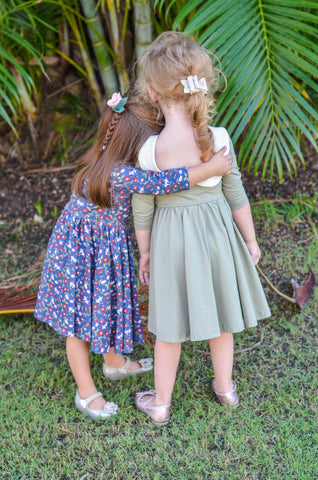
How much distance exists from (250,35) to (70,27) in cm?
163

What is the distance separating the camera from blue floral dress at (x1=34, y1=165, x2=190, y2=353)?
75.0 inches

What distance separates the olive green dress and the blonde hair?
3.1 inches

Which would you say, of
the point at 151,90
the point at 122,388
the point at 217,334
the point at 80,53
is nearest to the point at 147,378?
the point at 122,388

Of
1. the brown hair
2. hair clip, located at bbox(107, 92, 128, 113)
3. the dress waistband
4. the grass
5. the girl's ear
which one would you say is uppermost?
the girl's ear

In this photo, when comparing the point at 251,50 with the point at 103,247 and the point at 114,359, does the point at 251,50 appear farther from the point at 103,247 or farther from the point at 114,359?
the point at 114,359

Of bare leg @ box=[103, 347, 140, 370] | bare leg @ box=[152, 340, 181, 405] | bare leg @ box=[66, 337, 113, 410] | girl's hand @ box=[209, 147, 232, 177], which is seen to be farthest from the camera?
bare leg @ box=[103, 347, 140, 370]

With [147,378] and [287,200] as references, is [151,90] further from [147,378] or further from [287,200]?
[287,200]

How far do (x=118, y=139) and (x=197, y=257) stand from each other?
0.48 metres

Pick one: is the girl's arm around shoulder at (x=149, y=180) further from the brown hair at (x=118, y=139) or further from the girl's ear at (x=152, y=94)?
the girl's ear at (x=152, y=94)

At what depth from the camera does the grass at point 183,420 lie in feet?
6.02

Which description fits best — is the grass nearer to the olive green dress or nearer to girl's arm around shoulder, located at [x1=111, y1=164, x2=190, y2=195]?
the olive green dress

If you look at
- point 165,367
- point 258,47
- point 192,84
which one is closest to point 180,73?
point 192,84

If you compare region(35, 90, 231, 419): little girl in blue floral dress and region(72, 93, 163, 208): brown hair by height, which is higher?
region(72, 93, 163, 208): brown hair

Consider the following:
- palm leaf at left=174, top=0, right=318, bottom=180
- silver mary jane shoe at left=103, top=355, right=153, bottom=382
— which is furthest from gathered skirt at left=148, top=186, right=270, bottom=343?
palm leaf at left=174, top=0, right=318, bottom=180
